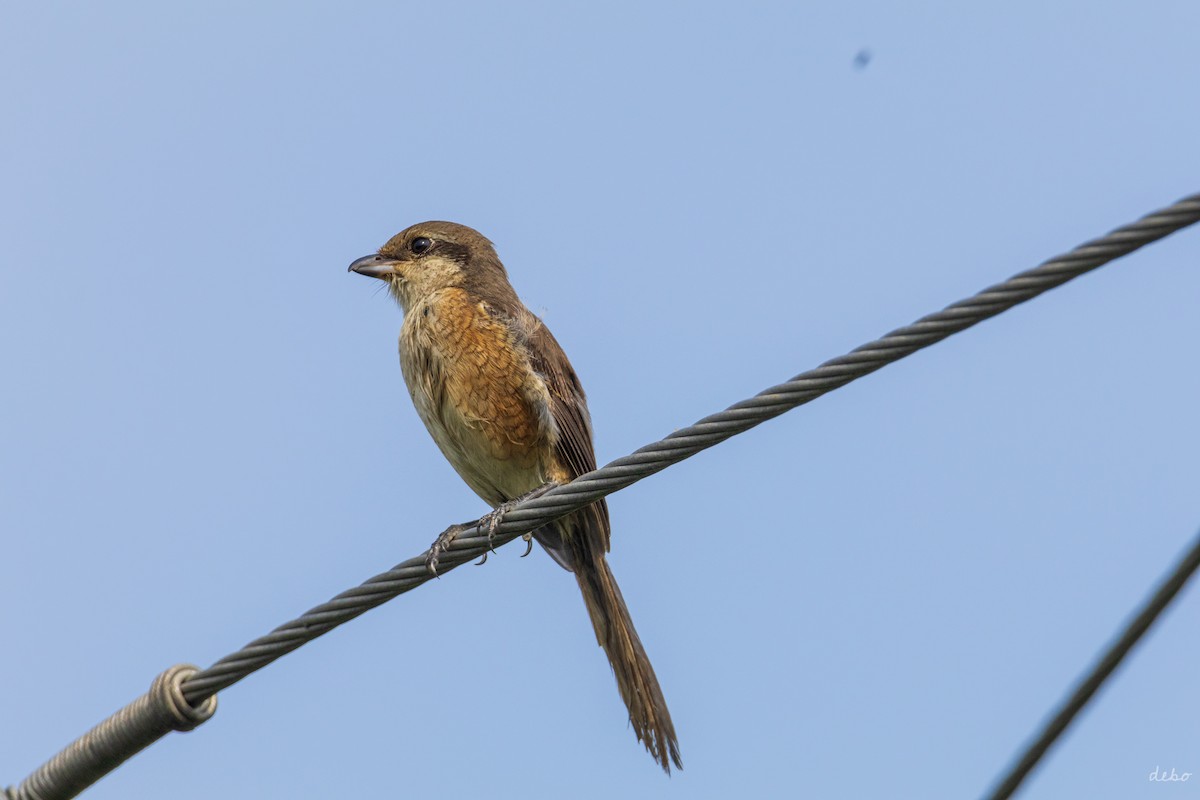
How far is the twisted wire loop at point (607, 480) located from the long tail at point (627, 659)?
1856 mm

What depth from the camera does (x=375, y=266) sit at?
8.00 meters

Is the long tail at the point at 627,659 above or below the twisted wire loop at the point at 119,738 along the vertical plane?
below

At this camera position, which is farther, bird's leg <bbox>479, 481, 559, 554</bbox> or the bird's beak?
the bird's beak

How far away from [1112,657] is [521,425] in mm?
4275

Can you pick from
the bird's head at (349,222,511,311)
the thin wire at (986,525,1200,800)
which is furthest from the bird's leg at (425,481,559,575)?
the thin wire at (986,525,1200,800)

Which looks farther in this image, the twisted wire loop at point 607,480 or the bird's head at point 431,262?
the bird's head at point 431,262

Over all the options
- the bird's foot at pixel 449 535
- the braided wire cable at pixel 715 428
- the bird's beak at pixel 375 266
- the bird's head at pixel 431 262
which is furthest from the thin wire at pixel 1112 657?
the bird's beak at pixel 375 266

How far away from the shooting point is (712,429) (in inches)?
156

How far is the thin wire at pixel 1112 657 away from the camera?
102 inches

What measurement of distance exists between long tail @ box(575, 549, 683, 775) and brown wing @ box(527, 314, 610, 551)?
0.18 meters

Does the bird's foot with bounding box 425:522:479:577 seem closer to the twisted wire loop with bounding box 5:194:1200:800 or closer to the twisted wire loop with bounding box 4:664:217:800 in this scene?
the twisted wire loop with bounding box 5:194:1200:800

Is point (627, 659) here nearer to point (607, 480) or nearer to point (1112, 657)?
point (607, 480)

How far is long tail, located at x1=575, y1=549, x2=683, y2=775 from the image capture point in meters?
6.35

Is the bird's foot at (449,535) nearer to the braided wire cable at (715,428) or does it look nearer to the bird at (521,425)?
the bird at (521,425)
